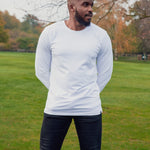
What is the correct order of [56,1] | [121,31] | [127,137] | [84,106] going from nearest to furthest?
[84,106] < [127,137] < [56,1] < [121,31]

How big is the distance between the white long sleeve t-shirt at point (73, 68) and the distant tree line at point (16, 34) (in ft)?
A: 262

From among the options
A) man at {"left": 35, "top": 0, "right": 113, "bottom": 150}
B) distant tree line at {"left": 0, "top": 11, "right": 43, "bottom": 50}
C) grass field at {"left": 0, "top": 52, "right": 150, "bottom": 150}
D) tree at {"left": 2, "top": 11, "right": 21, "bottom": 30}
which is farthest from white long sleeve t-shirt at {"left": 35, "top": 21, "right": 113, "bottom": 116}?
tree at {"left": 2, "top": 11, "right": 21, "bottom": 30}

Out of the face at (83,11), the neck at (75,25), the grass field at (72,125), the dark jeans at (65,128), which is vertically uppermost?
the face at (83,11)

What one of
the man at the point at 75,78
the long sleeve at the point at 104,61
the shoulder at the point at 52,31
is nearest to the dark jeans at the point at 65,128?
the man at the point at 75,78

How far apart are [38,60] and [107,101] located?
953 cm

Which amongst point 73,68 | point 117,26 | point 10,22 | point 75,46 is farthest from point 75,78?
point 10,22

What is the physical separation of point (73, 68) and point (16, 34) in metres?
120

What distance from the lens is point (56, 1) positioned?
29.9 ft

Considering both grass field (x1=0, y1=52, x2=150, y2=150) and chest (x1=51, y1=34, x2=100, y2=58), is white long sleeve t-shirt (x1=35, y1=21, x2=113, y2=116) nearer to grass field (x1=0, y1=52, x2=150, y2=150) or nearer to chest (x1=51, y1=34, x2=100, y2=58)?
chest (x1=51, y1=34, x2=100, y2=58)

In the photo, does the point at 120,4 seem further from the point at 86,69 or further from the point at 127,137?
the point at 86,69

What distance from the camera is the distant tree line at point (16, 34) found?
3971 inches

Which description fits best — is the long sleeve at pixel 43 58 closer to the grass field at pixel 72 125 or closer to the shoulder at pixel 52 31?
the shoulder at pixel 52 31

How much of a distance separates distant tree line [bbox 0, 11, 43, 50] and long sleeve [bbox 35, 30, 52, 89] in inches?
3135

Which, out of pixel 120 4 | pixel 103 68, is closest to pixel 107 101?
pixel 120 4
